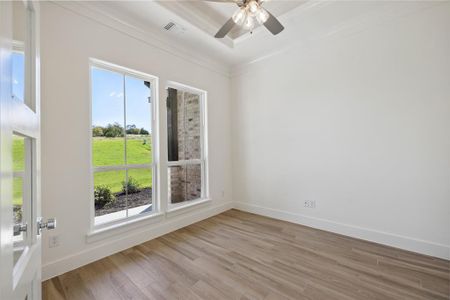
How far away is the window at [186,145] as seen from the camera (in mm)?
3322

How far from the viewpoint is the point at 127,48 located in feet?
8.50

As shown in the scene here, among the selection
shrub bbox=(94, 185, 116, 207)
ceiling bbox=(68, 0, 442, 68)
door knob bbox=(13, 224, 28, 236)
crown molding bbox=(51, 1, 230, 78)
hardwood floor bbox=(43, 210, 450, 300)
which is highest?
ceiling bbox=(68, 0, 442, 68)

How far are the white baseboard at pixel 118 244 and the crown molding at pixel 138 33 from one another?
265 centimetres

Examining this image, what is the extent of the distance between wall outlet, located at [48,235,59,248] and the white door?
1.32 metres

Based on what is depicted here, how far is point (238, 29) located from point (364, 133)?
2.46 metres

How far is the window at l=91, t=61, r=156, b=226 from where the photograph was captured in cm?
243

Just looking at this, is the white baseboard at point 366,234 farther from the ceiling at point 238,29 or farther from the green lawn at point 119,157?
the ceiling at point 238,29

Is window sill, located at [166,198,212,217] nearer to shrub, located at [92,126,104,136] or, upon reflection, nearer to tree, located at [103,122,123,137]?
tree, located at [103,122,123,137]

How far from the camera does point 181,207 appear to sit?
3.20 metres

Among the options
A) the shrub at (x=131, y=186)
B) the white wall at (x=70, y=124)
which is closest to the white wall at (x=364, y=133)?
the shrub at (x=131, y=186)

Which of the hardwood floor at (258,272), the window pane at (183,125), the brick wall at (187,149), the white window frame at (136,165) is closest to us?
the hardwood floor at (258,272)

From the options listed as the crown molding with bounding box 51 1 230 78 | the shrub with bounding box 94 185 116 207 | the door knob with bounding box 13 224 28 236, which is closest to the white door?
the door knob with bounding box 13 224 28 236

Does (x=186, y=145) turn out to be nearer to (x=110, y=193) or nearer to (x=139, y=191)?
(x=139, y=191)

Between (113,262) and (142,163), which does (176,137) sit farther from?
(113,262)
